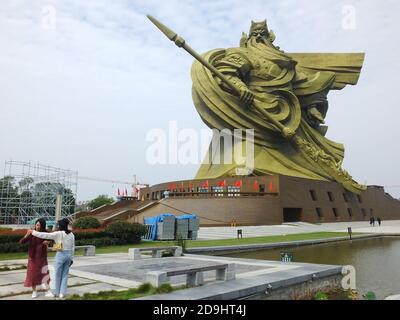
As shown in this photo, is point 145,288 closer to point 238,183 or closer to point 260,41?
point 238,183

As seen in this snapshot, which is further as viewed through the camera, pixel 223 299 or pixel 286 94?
pixel 286 94

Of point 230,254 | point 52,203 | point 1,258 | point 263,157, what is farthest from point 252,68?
point 1,258

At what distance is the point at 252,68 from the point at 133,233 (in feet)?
74.6

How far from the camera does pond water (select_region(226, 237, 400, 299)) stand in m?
8.21

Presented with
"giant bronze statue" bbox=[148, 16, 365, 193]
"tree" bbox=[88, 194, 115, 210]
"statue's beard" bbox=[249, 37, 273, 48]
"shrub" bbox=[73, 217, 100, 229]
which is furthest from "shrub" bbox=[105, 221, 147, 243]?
"tree" bbox=[88, 194, 115, 210]

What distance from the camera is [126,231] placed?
14977 millimetres

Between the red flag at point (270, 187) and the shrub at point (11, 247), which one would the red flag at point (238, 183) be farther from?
the shrub at point (11, 247)

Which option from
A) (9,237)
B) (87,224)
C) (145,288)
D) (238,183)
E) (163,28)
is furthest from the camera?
(238,183)

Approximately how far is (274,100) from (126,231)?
22197 mm

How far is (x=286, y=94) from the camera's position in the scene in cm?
3403

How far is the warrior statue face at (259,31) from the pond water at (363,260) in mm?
23650

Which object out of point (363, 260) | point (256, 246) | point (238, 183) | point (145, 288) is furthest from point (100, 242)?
point (238, 183)

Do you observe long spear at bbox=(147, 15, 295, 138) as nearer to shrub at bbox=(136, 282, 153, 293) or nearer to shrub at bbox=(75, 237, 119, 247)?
shrub at bbox=(75, 237, 119, 247)
